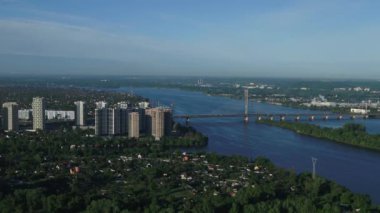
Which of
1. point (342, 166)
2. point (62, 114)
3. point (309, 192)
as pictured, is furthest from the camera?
point (62, 114)

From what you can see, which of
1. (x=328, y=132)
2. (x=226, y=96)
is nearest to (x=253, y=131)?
(x=328, y=132)

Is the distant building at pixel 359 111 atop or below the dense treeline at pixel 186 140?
atop

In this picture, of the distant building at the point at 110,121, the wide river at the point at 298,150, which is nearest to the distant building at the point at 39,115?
the distant building at the point at 110,121

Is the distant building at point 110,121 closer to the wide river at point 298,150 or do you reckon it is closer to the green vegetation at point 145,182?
the green vegetation at point 145,182

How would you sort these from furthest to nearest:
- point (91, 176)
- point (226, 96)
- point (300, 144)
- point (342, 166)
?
point (226, 96) → point (300, 144) → point (342, 166) → point (91, 176)

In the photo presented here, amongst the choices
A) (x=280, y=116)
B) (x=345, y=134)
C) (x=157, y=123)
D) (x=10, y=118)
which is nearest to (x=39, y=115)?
(x=10, y=118)

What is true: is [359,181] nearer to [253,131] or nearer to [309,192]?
[309,192]
